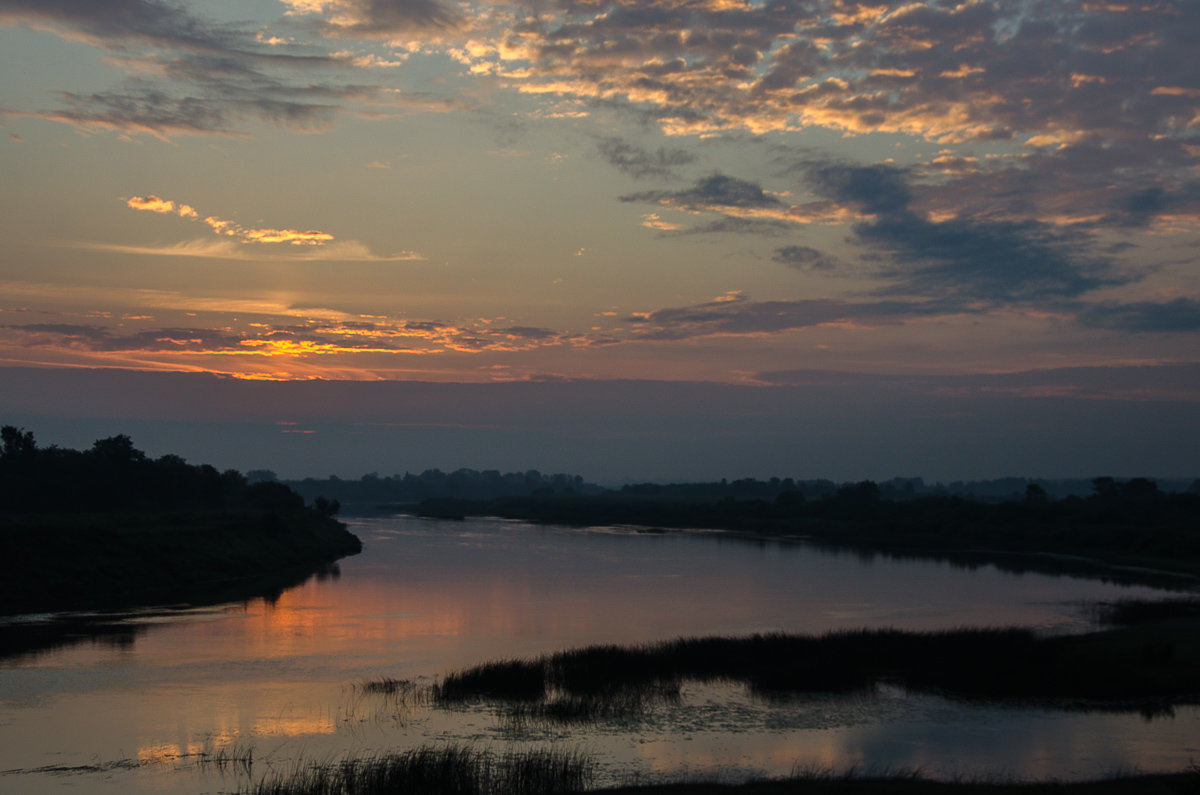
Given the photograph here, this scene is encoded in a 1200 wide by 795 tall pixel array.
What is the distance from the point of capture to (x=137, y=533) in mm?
54062

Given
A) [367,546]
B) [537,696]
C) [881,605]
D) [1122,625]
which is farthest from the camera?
[367,546]

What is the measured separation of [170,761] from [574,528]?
105595 mm

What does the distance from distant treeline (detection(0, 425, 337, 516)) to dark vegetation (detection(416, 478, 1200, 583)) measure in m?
56.5

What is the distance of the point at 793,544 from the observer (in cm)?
9250

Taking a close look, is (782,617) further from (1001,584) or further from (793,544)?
(793,544)

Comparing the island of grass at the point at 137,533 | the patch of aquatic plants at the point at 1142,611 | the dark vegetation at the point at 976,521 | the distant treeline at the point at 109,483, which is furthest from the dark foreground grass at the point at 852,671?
the distant treeline at the point at 109,483

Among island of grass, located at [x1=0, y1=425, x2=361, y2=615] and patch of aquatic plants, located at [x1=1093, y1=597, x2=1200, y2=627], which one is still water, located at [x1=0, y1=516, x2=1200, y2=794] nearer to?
patch of aquatic plants, located at [x1=1093, y1=597, x2=1200, y2=627]

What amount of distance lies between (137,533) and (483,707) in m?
38.2

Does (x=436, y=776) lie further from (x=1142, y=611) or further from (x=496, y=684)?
(x=1142, y=611)

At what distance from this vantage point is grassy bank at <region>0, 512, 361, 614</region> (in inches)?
1726

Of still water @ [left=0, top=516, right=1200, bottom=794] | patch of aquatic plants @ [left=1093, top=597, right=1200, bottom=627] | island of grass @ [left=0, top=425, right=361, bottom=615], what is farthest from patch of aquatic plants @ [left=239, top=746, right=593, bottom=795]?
island of grass @ [left=0, top=425, right=361, bottom=615]

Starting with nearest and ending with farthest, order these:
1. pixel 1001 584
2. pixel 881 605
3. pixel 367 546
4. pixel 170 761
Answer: pixel 170 761
pixel 881 605
pixel 1001 584
pixel 367 546

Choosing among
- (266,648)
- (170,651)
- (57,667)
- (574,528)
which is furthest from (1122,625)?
(574,528)

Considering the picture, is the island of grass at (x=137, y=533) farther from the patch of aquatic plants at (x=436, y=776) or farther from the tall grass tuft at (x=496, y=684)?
the patch of aquatic plants at (x=436, y=776)
